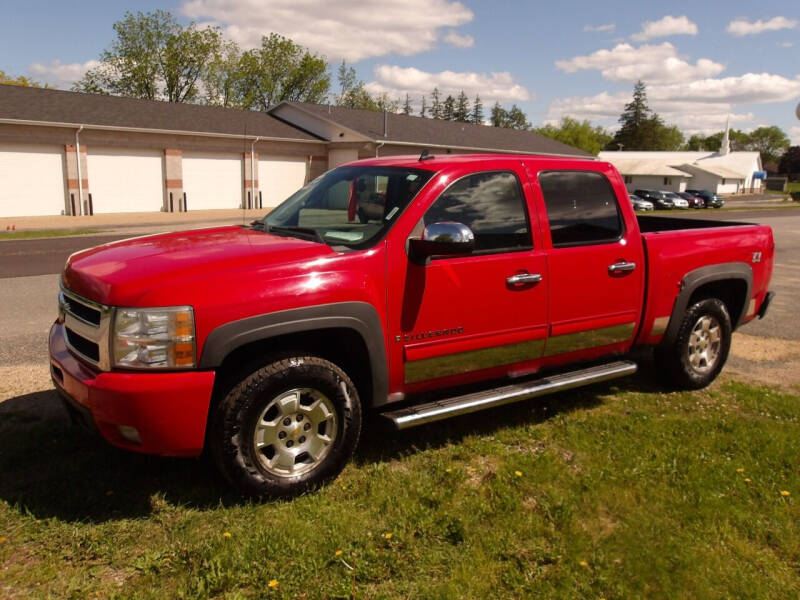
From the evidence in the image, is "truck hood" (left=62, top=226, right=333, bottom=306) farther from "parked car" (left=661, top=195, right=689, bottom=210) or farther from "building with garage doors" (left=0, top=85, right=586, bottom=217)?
"parked car" (left=661, top=195, right=689, bottom=210)

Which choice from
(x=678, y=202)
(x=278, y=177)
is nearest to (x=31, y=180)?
(x=278, y=177)

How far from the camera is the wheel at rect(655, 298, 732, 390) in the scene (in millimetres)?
5461

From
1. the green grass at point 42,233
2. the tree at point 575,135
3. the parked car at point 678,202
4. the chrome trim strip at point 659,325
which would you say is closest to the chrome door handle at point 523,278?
the chrome trim strip at point 659,325

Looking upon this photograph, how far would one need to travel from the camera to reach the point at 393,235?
12.7ft

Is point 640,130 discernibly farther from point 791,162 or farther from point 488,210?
point 488,210

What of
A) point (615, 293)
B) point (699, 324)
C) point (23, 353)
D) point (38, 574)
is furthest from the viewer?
point (23, 353)

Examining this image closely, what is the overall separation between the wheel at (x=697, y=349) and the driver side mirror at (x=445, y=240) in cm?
256

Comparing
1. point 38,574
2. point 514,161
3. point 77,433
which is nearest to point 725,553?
point 514,161

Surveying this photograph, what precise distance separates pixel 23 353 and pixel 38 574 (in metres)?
3.89

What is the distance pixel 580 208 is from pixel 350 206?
1646 millimetres

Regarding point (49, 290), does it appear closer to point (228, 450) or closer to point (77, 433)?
point (77, 433)

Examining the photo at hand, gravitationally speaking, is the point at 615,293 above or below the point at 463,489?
above

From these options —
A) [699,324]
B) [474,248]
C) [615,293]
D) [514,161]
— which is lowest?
[699,324]

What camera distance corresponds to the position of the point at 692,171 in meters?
82.8
